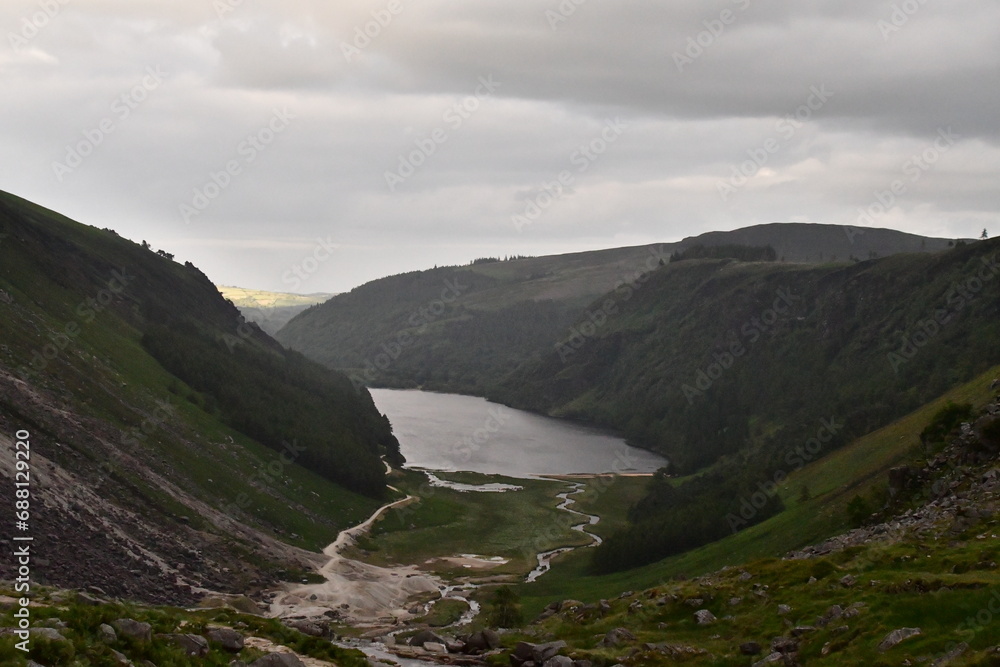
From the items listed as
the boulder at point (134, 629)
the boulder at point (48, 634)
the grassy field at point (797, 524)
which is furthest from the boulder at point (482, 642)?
the grassy field at point (797, 524)

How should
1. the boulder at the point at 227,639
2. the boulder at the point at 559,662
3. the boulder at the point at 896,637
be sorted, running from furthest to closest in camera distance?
1. the boulder at the point at 559,662
2. the boulder at the point at 227,639
3. the boulder at the point at 896,637

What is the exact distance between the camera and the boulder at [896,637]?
1407 inches

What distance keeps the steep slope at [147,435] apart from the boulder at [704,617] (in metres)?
43.4

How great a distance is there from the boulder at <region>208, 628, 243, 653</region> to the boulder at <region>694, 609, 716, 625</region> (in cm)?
2536

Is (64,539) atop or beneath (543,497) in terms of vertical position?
atop

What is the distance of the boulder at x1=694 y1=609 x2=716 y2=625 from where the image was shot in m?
49.2

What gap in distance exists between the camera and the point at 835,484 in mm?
97500

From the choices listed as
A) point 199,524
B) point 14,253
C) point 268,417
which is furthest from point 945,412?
point 14,253

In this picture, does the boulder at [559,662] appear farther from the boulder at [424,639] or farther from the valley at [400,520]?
the boulder at [424,639]

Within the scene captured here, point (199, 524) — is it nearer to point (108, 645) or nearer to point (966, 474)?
point (108, 645)

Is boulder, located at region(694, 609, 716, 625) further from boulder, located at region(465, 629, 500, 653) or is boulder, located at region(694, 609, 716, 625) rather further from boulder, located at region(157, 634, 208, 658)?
boulder, located at region(157, 634, 208, 658)

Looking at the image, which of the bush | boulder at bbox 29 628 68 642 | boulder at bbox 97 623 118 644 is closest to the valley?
boulder at bbox 29 628 68 642

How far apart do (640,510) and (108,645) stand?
126m

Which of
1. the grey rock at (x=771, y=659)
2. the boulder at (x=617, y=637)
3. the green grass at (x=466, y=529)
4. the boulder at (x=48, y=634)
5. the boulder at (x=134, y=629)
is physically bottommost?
the green grass at (x=466, y=529)
